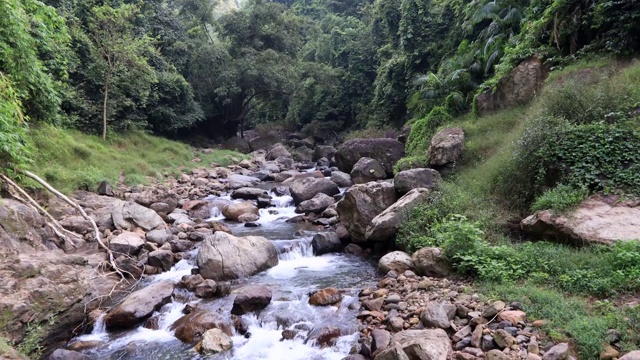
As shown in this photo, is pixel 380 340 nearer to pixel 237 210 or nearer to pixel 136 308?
pixel 136 308

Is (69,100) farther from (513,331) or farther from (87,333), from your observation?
(513,331)

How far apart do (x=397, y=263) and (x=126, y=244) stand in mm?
7199

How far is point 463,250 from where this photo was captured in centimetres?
775

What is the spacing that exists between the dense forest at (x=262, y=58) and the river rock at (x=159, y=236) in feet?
12.8

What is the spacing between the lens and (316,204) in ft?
50.5

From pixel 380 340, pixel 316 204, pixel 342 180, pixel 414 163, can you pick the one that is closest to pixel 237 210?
pixel 316 204

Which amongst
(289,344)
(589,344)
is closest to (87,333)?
(289,344)

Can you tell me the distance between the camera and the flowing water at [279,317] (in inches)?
257

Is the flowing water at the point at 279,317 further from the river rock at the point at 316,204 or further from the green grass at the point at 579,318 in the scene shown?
the river rock at the point at 316,204

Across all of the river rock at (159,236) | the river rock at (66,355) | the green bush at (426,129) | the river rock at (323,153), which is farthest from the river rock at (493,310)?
the river rock at (323,153)

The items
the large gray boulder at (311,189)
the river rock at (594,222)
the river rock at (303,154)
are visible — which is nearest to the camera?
the river rock at (594,222)

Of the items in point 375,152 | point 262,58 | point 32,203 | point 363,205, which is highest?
point 262,58

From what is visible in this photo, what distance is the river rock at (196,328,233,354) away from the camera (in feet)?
21.2

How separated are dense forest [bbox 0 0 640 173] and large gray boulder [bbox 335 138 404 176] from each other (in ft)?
9.40
